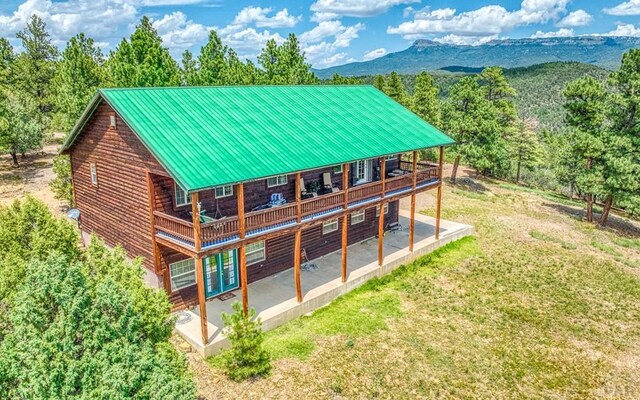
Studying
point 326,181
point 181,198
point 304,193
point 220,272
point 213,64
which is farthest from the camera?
point 213,64

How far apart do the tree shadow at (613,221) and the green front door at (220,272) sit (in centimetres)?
2789

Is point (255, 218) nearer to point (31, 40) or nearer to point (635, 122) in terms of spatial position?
point (635, 122)

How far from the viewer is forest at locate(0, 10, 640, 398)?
324 inches

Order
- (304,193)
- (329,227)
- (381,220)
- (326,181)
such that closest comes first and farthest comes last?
(304,193)
(381,220)
(326,181)
(329,227)

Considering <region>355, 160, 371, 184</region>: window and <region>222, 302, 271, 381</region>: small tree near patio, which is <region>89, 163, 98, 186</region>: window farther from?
<region>355, 160, 371, 184</region>: window

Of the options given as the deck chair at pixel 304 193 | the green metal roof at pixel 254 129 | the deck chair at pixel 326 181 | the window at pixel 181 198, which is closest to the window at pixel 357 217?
the deck chair at pixel 326 181

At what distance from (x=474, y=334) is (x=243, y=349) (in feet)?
29.4

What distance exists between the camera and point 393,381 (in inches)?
567

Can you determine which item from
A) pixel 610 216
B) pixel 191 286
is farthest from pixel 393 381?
pixel 610 216

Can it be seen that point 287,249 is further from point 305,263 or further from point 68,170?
point 68,170

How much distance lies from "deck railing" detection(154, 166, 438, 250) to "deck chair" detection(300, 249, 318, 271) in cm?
389

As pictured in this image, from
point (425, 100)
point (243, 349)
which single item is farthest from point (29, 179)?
point (425, 100)

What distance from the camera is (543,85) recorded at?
465 ft

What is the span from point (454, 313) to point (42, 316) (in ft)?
49.7
